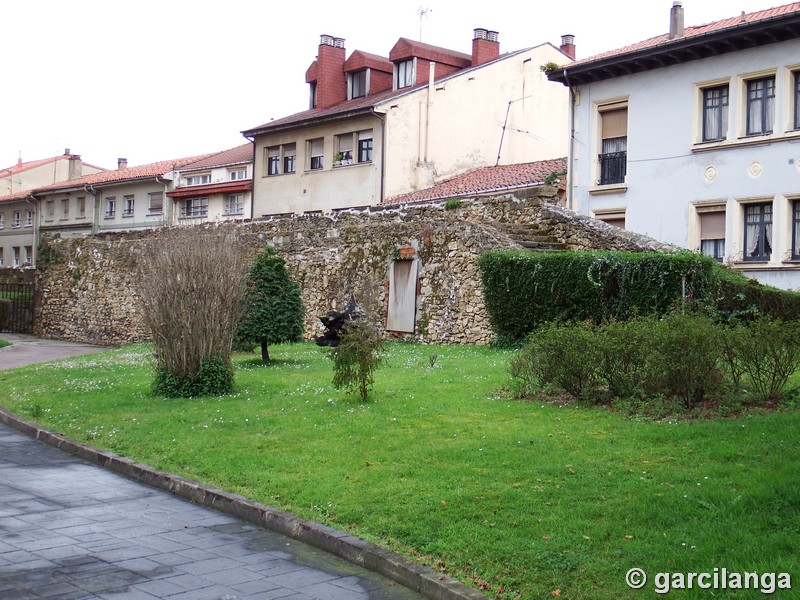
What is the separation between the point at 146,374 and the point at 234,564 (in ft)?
33.6

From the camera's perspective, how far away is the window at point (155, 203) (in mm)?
49375

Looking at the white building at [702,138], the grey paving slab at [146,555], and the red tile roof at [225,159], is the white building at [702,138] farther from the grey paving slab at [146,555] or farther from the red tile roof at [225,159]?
the red tile roof at [225,159]

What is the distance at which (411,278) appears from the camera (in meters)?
21.2

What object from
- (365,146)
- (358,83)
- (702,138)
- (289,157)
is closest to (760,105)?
(702,138)

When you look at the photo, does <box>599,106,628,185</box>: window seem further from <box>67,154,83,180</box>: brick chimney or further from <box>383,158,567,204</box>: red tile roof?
<box>67,154,83,180</box>: brick chimney

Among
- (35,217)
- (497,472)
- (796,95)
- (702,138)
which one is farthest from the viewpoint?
(35,217)

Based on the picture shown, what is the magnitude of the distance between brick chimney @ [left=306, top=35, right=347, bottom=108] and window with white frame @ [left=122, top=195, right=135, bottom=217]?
15318 mm

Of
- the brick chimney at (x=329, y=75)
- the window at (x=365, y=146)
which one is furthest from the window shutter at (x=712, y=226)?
the brick chimney at (x=329, y=75)

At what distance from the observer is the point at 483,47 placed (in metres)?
38.8

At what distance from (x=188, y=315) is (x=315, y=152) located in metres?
27.5

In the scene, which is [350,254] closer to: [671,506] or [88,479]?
[88,479]

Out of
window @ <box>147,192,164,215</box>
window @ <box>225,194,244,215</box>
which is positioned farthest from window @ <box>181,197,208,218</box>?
window @ <box>225,194,244,215</box>

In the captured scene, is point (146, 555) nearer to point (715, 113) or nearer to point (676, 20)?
point (715, 113)

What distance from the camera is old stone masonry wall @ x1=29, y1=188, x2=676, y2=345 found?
1931 cm
